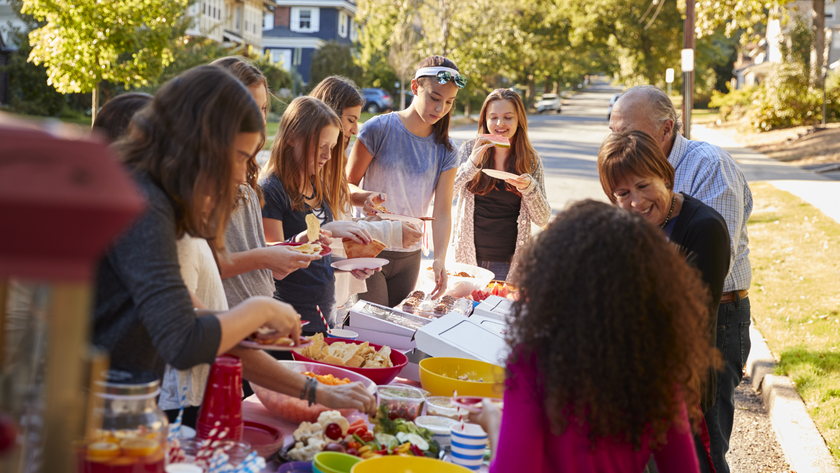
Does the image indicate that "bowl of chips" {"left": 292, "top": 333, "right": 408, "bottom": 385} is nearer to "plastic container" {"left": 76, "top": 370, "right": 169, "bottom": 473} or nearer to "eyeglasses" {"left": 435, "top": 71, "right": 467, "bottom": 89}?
"plastic container" {"left": 76, "top": 370, "right": 169, "bottom": 473}

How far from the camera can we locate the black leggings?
4.04 meters

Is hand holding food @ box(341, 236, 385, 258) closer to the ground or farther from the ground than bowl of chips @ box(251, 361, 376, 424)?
farther from the ground

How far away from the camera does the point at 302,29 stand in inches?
2045

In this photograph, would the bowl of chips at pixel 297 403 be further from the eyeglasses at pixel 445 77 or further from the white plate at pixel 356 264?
the eyeglasses at pixel 445 77

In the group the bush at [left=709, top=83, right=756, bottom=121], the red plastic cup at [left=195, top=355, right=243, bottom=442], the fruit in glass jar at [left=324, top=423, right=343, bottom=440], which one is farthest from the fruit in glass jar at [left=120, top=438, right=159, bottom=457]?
the bush at [left=709, top=83, right=756, bottom=121]

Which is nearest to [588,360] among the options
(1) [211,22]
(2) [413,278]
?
(2) [413,278]

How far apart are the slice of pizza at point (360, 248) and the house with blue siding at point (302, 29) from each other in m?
49.8

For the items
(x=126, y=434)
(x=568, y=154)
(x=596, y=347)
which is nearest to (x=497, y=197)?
(x=596, y=347)

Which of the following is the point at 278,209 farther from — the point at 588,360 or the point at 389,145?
the point at 588,360

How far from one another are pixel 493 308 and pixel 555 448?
5.92 ft

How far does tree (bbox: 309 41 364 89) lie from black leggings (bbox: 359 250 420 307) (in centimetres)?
3780

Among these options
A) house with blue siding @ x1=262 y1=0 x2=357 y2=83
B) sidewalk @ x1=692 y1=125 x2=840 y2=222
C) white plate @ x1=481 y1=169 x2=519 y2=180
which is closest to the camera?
white plate @ x1=481 y1=169 x2=519 y2=180

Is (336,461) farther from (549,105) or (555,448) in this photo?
(549,105)

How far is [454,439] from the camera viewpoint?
1905 millimetres
